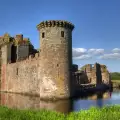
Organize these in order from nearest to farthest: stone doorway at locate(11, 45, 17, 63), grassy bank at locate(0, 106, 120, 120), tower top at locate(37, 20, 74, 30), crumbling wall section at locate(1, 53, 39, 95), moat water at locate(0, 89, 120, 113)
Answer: grassy bank at locate(0, 106, 120, 120), moat water at locate(0, 89, 120, 113), tower top at locate(37, 20, 74, 30), crumbling wall section at locate(1, 53, 39, 95), stone doorway at locate(11, 45, 17, 63)

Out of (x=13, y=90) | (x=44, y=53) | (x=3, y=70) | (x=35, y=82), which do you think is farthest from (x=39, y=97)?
(x=3, y=70)

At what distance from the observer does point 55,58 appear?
2838 centimetres

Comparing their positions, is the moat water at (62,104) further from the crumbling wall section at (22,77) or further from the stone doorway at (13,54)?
the stone doorway at (13,54)

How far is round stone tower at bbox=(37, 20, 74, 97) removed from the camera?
92.1ft

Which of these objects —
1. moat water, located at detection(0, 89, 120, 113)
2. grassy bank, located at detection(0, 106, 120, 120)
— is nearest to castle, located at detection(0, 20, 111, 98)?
moat water, located at detection(0, 89, 120, 113)

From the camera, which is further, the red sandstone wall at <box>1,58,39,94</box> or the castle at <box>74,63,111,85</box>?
the castle at <box>74,63,111,85</box>

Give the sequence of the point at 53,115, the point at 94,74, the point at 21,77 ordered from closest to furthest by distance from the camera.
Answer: the point at 53,115 → the point at 21,77 → the point at 94,74

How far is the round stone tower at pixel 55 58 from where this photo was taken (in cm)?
2808

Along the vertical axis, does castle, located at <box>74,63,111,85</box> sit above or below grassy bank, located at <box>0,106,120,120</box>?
above

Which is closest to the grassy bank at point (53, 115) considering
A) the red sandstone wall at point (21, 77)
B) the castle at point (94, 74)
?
the red sandstone wall at point (21, 77)

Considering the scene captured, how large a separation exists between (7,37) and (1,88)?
10.4 metres

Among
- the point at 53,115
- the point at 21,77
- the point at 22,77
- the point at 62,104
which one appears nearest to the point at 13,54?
the point at 21,77

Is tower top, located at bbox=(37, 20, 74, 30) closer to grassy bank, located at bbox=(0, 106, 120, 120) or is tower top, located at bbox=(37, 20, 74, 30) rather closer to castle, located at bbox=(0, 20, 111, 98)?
castle, located at bbox=(0, 20, 111, 98)

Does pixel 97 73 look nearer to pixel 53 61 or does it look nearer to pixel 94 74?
pixel 94 74
